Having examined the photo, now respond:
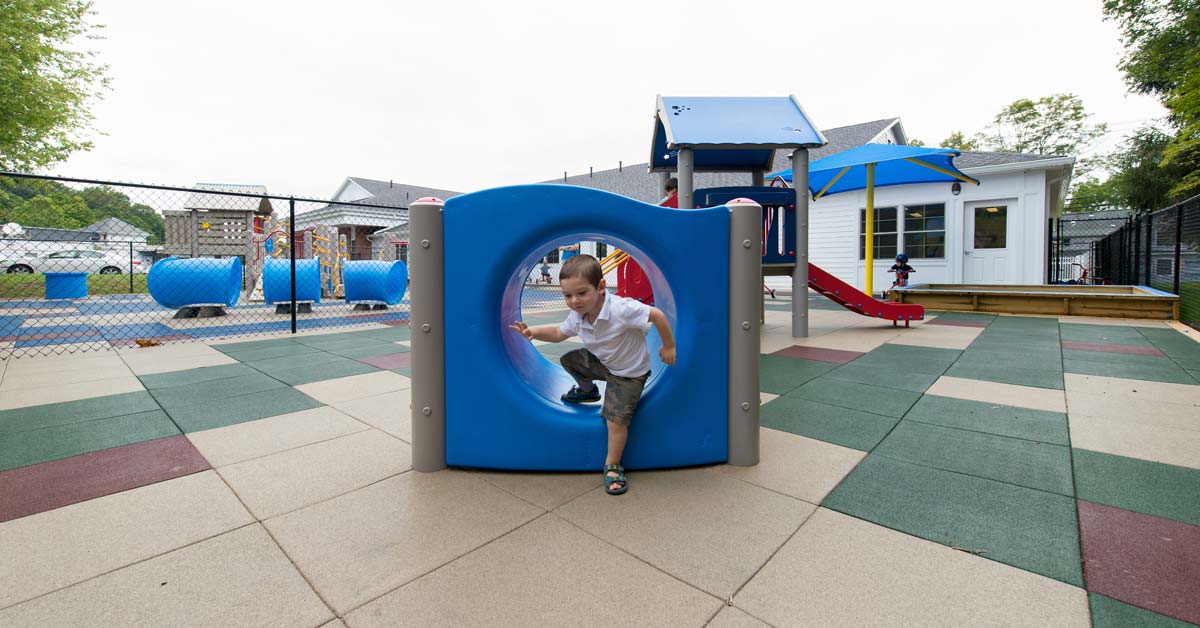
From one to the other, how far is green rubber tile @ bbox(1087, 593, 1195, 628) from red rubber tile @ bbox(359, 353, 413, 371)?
4892mm

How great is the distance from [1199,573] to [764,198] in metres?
5.47

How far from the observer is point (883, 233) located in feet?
48.7

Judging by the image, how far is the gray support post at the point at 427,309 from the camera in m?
2.47

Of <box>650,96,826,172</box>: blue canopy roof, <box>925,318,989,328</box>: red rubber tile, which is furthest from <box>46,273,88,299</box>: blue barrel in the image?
<box>925,318,989,328</box>: red rubber tile

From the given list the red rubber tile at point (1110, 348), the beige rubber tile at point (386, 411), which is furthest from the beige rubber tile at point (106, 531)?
the red rubber tile at point (1110, 348)

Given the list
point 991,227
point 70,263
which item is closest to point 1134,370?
point 991,227

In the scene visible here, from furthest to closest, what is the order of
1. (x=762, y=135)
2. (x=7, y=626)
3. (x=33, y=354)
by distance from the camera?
1. (x=762, y=135)
2. (x=33, y=354)
3. (x=7, y=626)

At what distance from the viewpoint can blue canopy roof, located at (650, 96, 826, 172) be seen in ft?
20.2

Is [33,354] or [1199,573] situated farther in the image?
[33,354]

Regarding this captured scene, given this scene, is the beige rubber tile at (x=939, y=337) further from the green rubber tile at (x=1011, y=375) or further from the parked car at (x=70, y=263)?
the parked car at (x=70, y=263)

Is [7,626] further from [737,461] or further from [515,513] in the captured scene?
[737,461]

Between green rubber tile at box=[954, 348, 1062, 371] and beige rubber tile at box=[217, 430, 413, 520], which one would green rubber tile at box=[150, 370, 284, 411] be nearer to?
beige rubber tile at box=[217, 430, 413, 520]

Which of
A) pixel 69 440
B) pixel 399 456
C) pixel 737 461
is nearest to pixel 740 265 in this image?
pixel 737 461

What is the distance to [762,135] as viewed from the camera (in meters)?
6.25
